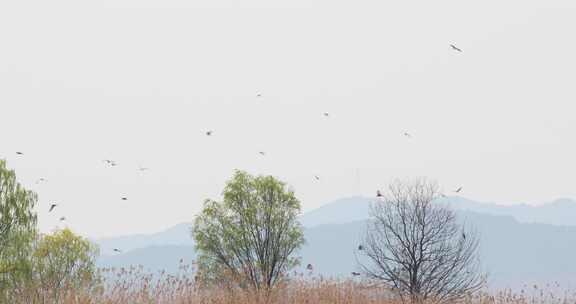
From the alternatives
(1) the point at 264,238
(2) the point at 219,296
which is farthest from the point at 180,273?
(1) the point at 264,238

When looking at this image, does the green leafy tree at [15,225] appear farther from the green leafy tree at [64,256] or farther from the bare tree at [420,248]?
the bare tree at [420,248]

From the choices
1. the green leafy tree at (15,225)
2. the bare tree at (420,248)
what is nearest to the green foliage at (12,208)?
the green leafy tree at (15,225)

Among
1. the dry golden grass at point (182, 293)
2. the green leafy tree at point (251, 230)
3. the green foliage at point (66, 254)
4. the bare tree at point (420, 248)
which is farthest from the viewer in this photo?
the green leafy tree at point (251, 230)

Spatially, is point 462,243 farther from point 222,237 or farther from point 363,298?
point 222,237

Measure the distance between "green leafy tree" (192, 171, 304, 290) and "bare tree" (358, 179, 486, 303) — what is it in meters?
11.0

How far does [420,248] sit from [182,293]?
49.3 feet

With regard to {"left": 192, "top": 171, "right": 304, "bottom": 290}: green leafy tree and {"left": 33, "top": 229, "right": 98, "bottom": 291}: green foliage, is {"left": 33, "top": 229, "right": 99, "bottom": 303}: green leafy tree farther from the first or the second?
{"left": 192, "top": 171, "right": 304, "bottom": 290}: green leafy tree

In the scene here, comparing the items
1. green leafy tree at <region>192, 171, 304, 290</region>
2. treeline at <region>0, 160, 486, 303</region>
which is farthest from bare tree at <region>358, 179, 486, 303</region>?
green leafy tree at <region>192, 171, 304, 290</region>

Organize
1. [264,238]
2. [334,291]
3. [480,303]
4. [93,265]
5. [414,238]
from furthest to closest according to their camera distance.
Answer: [264,238], [93,265], [414,238], [480,303], [334,291]

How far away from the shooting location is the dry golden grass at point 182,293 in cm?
1748

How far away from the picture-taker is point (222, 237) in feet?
144

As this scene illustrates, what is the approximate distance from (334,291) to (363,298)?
3.22 ft

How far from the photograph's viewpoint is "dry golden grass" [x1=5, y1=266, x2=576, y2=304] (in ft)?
57.4

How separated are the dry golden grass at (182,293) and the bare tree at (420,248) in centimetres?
604
